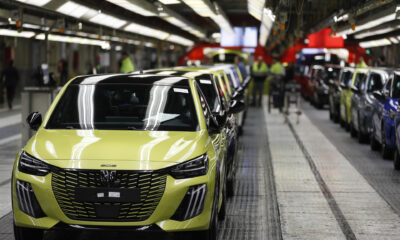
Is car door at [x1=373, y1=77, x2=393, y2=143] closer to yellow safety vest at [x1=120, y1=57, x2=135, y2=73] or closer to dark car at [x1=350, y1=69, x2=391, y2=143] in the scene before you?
dark car at [x1=350, y1=69, x2=391, y2=143]

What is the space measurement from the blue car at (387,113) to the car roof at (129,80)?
6120mm

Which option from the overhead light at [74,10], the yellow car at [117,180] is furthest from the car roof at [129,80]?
the overhead light at [74,10]

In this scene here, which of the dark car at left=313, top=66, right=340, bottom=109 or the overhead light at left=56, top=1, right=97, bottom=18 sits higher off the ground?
the overhead light at left=56, top=1, right=97, bottom=18

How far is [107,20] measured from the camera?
24.7 m

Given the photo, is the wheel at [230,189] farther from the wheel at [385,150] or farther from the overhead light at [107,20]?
the overhead light at [107,20]

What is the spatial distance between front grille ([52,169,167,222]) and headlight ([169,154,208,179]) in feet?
0.49

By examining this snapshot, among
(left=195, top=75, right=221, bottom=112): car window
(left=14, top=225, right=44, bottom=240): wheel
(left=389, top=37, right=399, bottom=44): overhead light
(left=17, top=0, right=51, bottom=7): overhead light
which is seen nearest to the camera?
(left=14, top=225, right=44, bottom=240): wheel

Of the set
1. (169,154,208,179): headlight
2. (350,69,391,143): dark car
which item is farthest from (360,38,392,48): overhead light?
(169,154,208,179): headlight

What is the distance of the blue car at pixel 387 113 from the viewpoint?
13.6 m

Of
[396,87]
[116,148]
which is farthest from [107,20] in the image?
[116,148]

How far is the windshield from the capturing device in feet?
24.3

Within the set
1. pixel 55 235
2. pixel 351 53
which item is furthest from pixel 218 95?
pixel 351 53

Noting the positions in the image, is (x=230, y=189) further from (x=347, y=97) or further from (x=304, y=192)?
(x=347, y=97)

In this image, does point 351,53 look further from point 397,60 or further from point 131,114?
point 131,114
